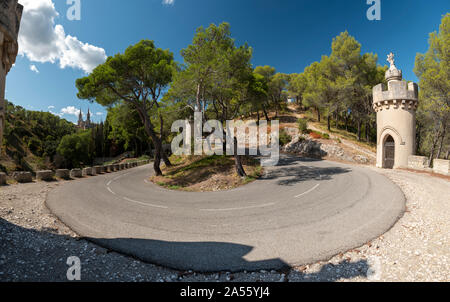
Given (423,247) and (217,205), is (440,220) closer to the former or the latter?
(423,247)

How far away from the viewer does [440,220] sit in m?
5.45

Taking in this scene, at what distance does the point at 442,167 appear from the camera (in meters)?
11.6

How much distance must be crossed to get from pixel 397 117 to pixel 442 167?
460cm

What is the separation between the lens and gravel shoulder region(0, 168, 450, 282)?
342 centimetres

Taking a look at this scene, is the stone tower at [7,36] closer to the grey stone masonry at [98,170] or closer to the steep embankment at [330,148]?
the grey stone masonry at [98,170]

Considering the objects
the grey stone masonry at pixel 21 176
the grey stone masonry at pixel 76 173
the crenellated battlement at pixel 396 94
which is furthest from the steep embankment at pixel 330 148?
the grey stone masonry at pixel 21 176

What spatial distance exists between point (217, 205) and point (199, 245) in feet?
10.9

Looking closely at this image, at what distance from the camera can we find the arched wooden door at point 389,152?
48.6 feet

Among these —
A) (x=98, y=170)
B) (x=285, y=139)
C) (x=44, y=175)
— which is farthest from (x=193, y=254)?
(x=285, y=139)

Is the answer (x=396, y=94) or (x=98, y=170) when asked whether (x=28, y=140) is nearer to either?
(x=98, y=170)

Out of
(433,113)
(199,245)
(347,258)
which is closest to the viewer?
(347,258)

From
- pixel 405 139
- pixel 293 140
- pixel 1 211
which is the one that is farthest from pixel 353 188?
pixel 293 140

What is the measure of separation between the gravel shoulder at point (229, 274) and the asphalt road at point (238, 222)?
0.23 metres

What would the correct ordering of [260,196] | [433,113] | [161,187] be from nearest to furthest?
[260,196] → [161,187] → [433,113]
